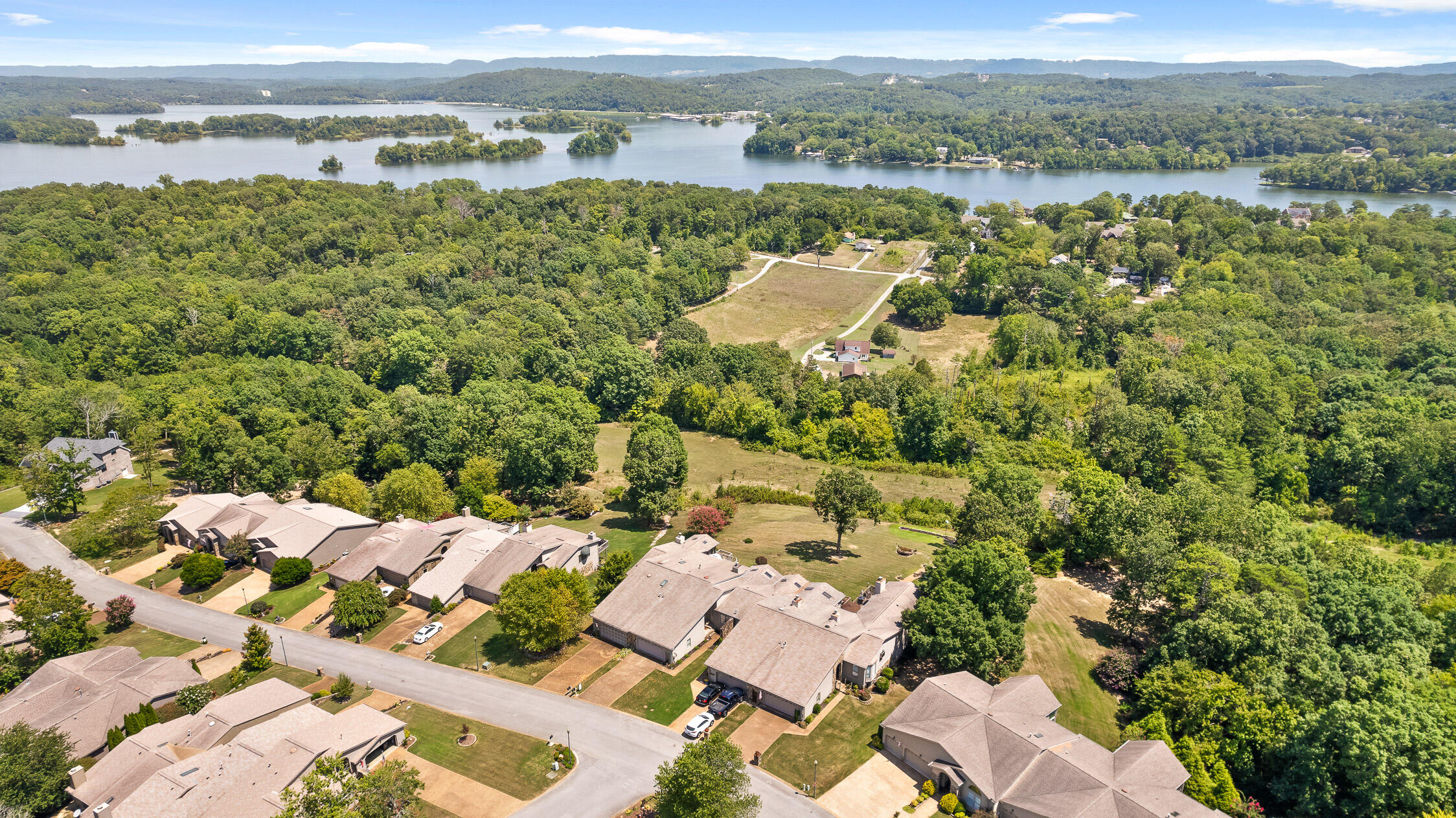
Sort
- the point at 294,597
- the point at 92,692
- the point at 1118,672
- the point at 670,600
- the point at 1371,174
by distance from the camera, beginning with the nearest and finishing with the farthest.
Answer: the point at 92,692
the point at 1118,672
the point at 670,600
the point at 294,597
the point at 1371,174

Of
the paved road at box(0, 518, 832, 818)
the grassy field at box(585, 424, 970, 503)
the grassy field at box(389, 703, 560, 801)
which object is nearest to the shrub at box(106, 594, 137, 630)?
the paved road at box(0, 518, 832, 818)

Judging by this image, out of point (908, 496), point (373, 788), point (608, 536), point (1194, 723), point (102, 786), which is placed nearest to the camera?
point (373, 788)

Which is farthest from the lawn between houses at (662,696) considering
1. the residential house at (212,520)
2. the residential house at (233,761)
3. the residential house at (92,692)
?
the residential house at (212,520)

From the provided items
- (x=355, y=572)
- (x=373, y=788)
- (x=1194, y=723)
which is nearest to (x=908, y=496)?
(x=1194, y=723)

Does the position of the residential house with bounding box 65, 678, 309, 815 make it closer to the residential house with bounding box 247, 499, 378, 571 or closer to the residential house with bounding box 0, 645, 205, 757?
the residential house with bounding box 0, 645, 205, 757

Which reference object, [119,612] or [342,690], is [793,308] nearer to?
[342,690]

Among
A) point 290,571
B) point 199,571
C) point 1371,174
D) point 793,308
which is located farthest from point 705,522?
point 1371,174

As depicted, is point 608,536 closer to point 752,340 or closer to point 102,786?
point 102,786
